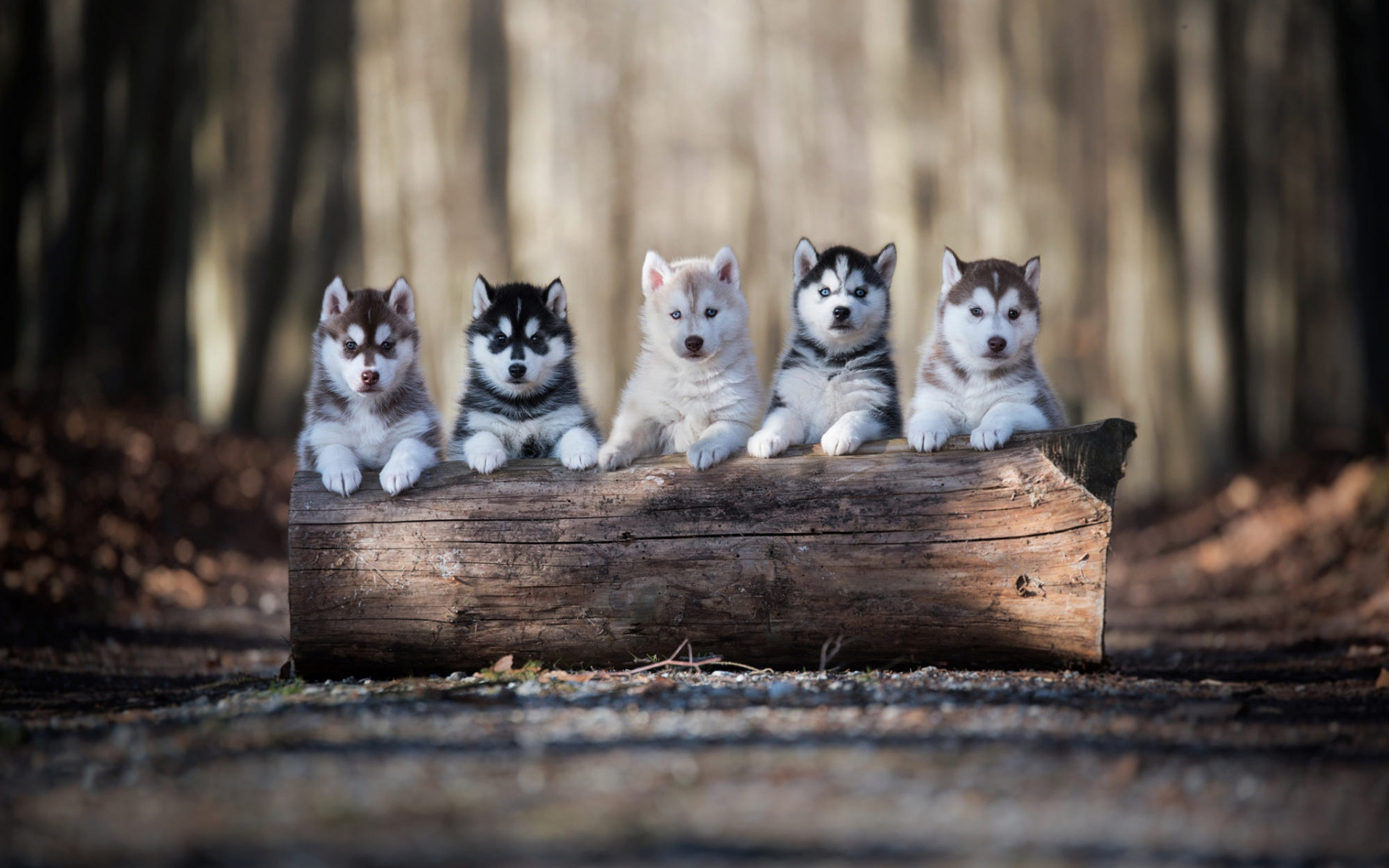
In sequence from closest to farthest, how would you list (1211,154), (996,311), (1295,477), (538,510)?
(538,510), (996,311), (1295,477), (1211,154)

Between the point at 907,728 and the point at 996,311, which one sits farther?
the point at 996,311

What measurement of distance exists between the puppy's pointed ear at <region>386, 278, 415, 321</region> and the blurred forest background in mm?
6540

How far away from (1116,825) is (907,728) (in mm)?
833

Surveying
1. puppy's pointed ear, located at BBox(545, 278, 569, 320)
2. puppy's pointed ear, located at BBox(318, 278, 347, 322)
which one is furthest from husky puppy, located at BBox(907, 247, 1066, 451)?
puppy's pointed ear, located at BBox(318, 278, 347, 322)

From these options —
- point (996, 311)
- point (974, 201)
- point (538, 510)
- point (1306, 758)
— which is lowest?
point (1306, 758)

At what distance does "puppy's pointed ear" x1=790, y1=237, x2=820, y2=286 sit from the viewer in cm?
516

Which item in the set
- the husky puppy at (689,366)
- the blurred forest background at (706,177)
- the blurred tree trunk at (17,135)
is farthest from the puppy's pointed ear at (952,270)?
the blurred tree trunk at (17,135)

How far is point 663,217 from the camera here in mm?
12359

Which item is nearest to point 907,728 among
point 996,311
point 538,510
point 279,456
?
point 538,510

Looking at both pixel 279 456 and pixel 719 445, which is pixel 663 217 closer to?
pixel 279 456

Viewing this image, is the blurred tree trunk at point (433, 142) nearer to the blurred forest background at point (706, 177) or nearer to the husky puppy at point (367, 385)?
the blurred forest background at point (706, 177)

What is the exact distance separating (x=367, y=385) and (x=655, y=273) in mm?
1430

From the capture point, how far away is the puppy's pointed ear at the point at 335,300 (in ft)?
16.7

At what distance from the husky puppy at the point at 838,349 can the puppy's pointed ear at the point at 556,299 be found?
3.46 ft
